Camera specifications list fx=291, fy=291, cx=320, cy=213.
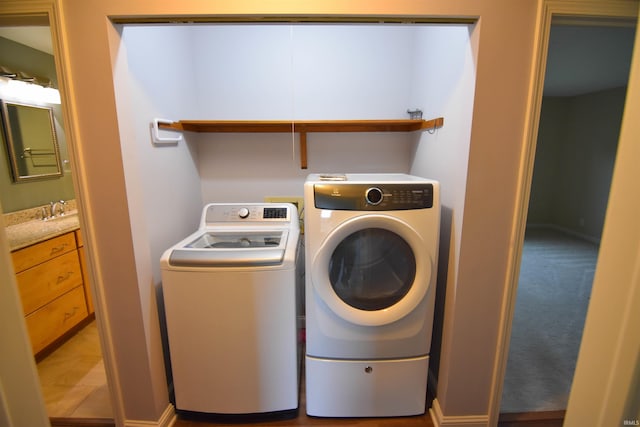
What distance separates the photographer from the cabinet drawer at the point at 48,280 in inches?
72.0

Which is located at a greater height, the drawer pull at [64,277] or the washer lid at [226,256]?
the washer lid at [226,256]

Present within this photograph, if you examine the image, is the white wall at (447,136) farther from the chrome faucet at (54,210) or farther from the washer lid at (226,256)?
the chrome faucet at (54,210)

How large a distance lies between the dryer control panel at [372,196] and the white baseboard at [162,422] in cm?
131

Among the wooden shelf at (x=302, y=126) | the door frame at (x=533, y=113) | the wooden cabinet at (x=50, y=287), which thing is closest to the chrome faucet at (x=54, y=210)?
the wooden cabinet at (x=50, y=287)

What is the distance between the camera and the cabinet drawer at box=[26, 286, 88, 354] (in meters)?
1.91

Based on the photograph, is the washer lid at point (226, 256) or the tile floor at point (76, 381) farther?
the tile floor at point (76, 381)

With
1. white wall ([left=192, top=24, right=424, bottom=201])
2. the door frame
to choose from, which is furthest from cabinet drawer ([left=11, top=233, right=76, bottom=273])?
the door frame

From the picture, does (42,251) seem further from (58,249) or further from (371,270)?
(371,270)

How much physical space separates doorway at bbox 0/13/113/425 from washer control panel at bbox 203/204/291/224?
939 millimetres

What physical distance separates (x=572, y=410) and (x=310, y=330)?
3.42ft

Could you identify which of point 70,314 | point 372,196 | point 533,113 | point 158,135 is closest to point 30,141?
point 70,314

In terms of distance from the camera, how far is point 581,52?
2.62m

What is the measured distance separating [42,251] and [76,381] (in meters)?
0.86

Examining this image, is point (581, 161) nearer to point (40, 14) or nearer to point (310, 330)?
point (310, 330)
